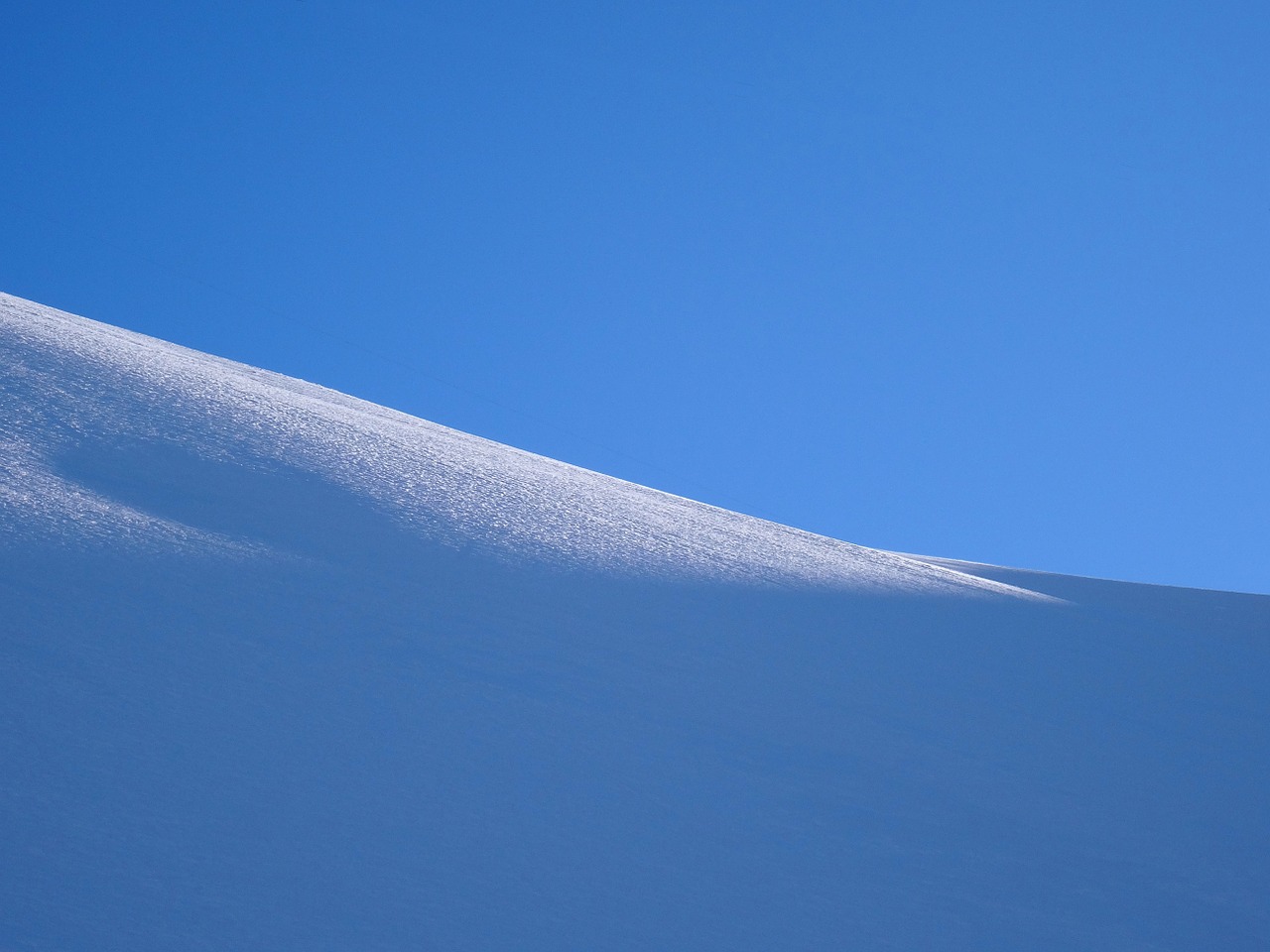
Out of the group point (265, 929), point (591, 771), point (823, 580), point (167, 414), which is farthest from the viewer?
point (823, 580)

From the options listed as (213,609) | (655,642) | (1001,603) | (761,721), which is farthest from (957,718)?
(213,609)

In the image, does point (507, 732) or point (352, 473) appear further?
point (352, 473)

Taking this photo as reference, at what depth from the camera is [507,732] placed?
69.1 inches

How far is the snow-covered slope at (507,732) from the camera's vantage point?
132cm

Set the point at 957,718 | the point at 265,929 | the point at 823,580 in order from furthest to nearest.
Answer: the point at 823,580
the point at 957,718
the point at 265,929

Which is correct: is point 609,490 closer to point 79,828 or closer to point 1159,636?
point 1159,636

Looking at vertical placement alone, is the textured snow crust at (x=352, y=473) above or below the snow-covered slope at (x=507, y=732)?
above

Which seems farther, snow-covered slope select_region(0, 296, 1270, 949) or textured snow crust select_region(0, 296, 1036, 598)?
textured snow crust select_region(0, 296, 1036, 598)

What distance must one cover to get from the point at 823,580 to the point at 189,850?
229cm

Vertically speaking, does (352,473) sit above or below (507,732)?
above

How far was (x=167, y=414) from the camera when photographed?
2941 millimetres

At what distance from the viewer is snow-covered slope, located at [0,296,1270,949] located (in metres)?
1.32

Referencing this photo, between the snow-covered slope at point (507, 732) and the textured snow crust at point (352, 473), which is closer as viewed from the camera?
the snow-covered slope at point (507, 732)

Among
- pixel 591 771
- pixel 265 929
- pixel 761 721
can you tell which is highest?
pixel 761 721
